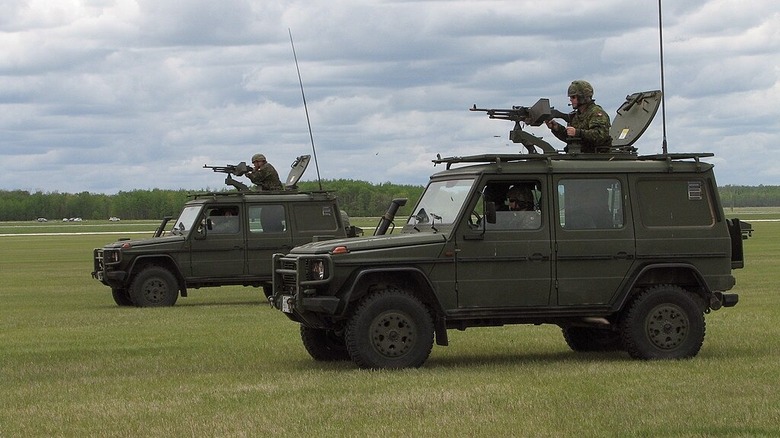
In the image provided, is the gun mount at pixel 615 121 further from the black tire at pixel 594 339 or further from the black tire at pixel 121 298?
the black tire at pixel 121 298

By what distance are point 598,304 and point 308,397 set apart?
11.9ft

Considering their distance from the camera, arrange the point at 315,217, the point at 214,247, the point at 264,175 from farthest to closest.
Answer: the point at 264,175 < the point at 315,217 < the point at 214,247

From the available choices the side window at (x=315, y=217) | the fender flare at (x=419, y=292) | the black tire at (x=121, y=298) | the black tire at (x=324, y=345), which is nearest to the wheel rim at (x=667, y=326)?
the fender flare at (x=419, y=292)

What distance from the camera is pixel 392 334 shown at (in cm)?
1396

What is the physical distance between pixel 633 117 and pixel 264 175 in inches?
508

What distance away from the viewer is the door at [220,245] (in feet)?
84.6

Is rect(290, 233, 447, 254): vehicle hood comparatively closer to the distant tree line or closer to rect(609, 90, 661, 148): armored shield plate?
rect(609, 90, 661, 148): armored shield plate

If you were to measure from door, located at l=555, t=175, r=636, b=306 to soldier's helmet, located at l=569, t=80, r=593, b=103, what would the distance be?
4.34 feet

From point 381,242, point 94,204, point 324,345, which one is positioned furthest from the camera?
point 94,204

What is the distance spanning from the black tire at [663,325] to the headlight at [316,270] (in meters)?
3.03

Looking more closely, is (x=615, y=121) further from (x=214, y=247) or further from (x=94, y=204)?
(x=94, y=204)

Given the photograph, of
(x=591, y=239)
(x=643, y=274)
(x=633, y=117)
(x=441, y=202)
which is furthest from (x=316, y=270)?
(x=633, y=117)

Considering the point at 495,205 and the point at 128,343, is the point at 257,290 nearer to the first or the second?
the point at 128,343

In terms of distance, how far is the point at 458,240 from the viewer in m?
14.2
